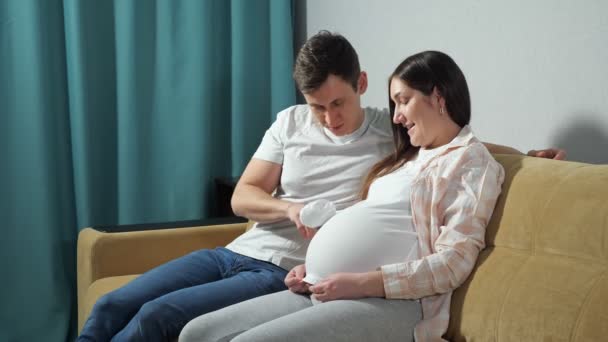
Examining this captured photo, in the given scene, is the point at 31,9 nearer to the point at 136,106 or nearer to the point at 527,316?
the point at 136,106

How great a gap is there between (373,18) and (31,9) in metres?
1.26

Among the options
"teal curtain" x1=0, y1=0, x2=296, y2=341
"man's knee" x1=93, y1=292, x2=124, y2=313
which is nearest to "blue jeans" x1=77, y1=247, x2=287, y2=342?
"man's knee" x1=93, y1=292, x2=124, y2=313

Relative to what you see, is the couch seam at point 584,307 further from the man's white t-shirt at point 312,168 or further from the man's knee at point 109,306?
the man's knee at point 109,306

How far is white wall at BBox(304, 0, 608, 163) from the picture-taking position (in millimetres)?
1760

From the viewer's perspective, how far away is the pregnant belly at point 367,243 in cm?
156

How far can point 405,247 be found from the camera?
1563mm

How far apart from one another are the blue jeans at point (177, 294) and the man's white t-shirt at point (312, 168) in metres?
0.06

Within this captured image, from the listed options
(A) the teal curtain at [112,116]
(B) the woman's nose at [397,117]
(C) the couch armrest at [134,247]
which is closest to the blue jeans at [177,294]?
(C) the couch armrest at [134,247]

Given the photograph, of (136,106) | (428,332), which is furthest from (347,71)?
(136,106)

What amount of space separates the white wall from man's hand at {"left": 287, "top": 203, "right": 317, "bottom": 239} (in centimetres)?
66

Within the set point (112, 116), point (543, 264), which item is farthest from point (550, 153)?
point (112, 116)

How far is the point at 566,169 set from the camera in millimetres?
1529

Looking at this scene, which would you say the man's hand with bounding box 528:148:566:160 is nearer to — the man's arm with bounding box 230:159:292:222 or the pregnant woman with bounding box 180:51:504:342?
the pregnant woman with bounding box 180:51:504:342

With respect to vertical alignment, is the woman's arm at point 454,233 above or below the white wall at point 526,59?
below
